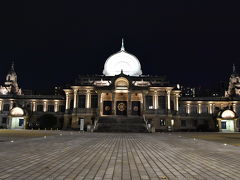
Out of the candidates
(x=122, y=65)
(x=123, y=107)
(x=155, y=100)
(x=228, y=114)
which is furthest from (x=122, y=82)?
(x=228, y=114)

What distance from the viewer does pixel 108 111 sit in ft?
248

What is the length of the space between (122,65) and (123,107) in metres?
16.9

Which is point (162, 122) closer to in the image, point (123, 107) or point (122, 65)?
point (123, 107)

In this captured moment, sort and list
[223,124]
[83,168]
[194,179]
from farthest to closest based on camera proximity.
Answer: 1. [223,124]
2. [83,168]
3. [194,179]

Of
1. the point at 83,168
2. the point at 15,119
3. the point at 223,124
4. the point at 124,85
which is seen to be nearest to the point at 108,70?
the point at 124,85

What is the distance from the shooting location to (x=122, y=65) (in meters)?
84.6

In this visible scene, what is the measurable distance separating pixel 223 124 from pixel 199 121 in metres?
10.4

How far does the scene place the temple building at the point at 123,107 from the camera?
65500 mm

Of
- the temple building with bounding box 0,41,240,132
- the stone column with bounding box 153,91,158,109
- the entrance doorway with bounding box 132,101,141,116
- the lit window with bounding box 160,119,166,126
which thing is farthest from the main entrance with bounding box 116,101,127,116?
the lit window with bounding box 160,119,166,126

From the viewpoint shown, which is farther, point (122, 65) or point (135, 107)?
point (122, 65)

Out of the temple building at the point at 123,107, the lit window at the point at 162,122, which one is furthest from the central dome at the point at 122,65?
the lit window at the point at 162,122

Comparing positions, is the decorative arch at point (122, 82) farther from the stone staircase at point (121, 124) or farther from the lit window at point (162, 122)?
the lit window at point (162, 122)

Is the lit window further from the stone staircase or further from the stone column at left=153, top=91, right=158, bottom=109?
the stone staircase

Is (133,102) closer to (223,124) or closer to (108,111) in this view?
(108,111)
